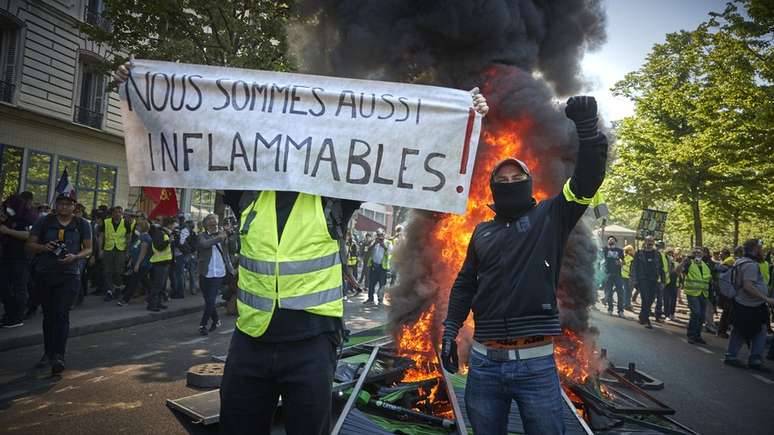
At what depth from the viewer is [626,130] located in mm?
19484

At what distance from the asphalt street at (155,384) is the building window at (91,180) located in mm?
11153

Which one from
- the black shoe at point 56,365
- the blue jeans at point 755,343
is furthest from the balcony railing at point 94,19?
the blue jeans at point 755,343

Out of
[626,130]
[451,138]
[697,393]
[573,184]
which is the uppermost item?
[626,130]

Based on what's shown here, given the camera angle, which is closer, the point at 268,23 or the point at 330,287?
the point at 330,287

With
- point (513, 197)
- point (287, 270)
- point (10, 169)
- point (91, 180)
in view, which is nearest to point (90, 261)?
point (287, 270)

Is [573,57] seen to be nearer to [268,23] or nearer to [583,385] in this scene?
[583,385]

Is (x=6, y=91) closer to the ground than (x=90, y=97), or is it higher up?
closer to the ground

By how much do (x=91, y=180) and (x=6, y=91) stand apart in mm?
4198

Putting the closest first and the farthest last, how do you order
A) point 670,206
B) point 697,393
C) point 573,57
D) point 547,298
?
1. point 547,298
2. point 697,393
3. point 573,57
4. point 670,206

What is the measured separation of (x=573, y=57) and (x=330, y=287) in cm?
747

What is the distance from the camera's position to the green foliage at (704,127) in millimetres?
13125

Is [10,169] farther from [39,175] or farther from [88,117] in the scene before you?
[88,117]

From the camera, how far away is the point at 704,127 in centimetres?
1612

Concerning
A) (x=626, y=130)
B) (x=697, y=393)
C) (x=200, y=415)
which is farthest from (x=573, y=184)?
(x=626, y=130)
